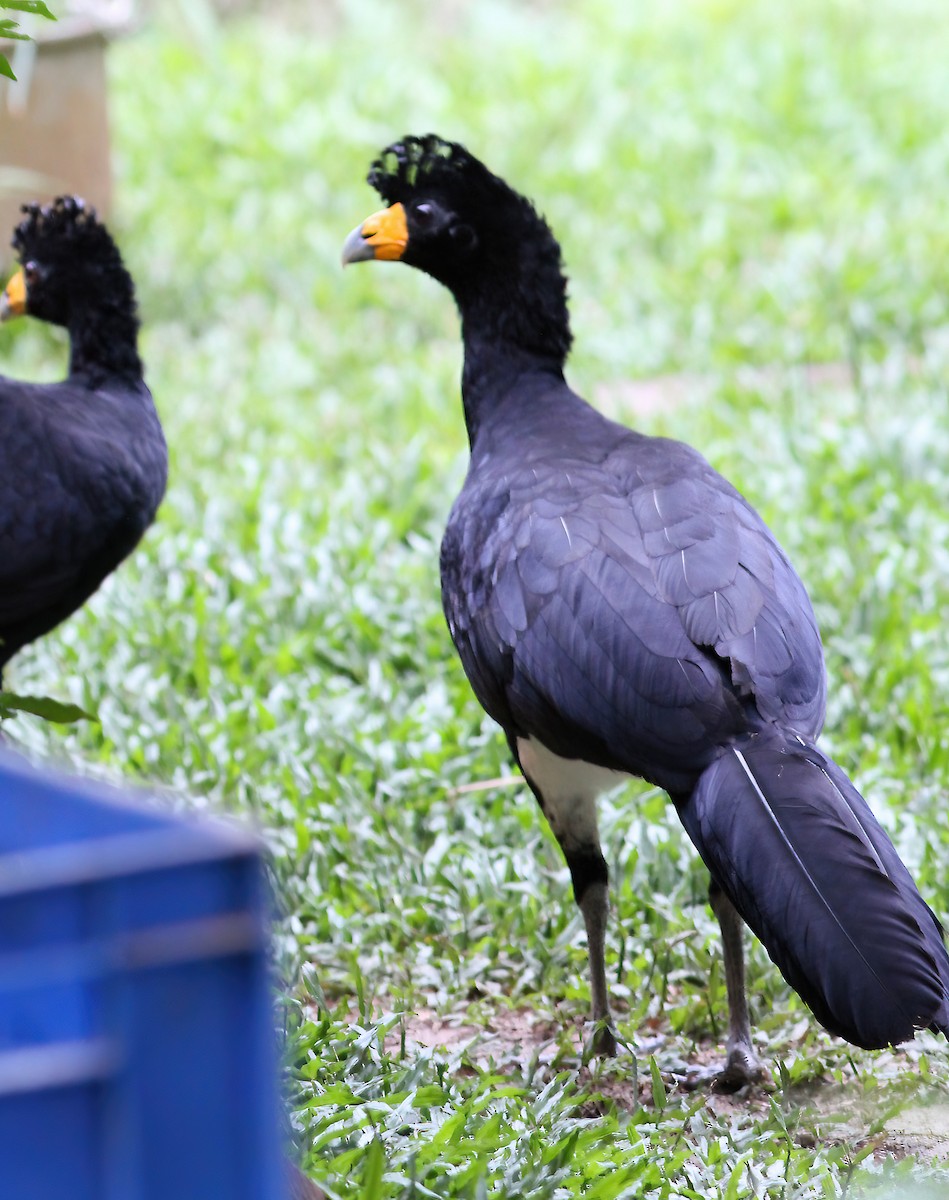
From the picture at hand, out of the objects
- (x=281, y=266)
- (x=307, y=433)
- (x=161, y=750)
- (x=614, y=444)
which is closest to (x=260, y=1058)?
(x=614, y=444)

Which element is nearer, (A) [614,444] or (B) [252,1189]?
(B) [252,1189]

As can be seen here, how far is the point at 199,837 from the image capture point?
131cm

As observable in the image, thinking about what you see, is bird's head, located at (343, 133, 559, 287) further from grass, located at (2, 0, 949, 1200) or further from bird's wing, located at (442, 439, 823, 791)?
grass, located at (2, 0, 949, 1200)

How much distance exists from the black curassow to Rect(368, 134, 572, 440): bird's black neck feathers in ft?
3.38

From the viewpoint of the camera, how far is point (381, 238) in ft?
14.1

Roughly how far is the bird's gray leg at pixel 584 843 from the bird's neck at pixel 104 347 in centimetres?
203

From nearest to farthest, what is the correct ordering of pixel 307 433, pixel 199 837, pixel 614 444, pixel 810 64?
1. pixel 199 837
2. pixel 614 444
3. pixel 307 433
4. pixel 810 64

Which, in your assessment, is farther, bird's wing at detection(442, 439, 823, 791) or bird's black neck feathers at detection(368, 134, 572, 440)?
bird's black neck feathers at detection(368, 134, 572, 440)

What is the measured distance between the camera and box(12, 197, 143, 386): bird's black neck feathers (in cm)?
500

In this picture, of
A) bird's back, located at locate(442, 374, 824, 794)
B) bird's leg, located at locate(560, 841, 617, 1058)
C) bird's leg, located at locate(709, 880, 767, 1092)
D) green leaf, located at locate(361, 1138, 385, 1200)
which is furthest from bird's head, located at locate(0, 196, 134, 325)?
green leaf, located at locate(361, 1138, 385, 1200)

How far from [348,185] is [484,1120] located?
8191mm

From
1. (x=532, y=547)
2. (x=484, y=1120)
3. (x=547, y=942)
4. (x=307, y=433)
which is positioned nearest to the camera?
(x=484, y=1120)

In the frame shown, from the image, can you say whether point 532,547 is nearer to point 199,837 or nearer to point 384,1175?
point 384,1175

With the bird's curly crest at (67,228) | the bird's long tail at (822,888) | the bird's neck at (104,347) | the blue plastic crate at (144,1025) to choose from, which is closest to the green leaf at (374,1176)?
the bird's long tail at (822,888)
